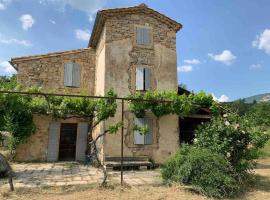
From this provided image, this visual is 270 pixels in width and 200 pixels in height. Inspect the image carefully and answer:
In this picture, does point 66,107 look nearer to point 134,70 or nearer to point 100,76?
point 100,76

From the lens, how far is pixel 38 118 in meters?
14.8

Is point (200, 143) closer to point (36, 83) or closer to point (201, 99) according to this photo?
point (201, 99)

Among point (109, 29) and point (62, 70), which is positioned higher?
point (109, 29)

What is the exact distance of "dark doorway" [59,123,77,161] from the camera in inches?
617

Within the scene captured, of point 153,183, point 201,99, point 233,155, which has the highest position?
point 201,99

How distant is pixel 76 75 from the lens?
51.5 ft

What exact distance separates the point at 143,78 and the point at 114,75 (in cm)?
159

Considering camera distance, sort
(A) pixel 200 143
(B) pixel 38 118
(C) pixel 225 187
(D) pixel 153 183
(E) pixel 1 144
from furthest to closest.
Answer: (E) pixel 1 144, (B) pixel 38 118, (A) pixel 200 143, (D) pixel 153 183, (C) pixel 225 187

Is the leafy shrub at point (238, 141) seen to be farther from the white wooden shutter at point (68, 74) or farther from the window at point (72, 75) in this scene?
the white wooden shutter at point (68, 74)

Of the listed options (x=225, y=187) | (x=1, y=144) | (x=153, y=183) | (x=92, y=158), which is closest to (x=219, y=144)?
A: (x=225, y=187)

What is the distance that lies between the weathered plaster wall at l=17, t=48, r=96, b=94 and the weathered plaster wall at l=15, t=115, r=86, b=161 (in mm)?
1822

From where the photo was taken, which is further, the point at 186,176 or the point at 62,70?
the point at 62,70

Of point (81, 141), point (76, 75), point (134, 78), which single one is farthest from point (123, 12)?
point (81, 141)

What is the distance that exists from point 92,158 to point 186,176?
7.38 m
